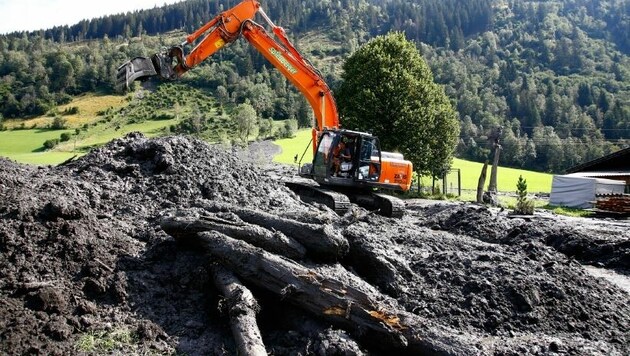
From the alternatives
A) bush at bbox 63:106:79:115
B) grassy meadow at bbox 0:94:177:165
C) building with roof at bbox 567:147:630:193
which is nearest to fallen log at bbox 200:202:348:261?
building with roof at bbox 567:147:630:193

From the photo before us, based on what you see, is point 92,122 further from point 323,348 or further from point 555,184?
point 323,348

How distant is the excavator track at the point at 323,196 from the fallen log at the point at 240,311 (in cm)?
702

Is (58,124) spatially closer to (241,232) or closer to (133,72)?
(133,72)

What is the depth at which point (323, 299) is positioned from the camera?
637 cm

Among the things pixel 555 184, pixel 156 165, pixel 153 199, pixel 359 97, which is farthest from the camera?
A: pixel 555 184

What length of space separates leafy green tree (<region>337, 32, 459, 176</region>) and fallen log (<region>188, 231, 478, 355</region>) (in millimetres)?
21316

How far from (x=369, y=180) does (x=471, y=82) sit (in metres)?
114

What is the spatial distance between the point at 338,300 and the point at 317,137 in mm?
9911

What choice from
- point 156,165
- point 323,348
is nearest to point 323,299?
point 323,348

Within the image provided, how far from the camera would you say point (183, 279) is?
691cm

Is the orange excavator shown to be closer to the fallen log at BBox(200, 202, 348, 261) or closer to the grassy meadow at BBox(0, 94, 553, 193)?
the fallen log at BBox(200, 202, 348, 261)

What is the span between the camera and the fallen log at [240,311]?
567 cm

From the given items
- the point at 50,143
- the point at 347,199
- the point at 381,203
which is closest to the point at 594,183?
the point at 381,203

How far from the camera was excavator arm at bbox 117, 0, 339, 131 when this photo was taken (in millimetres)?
14414
